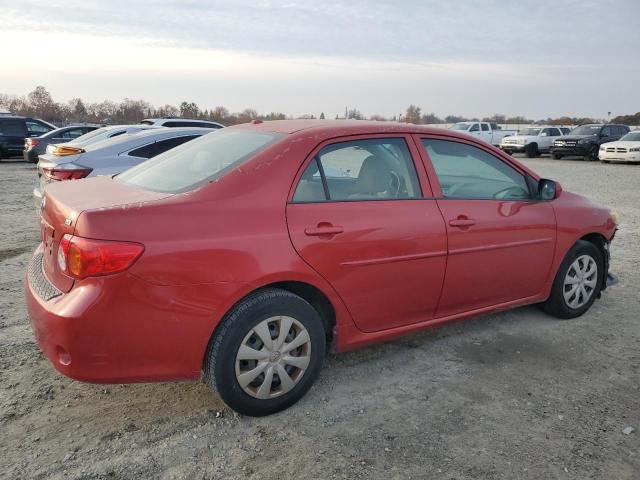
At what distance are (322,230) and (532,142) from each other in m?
27.9

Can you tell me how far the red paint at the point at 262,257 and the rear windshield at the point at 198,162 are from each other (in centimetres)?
11

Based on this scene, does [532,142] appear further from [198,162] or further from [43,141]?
[198,162]

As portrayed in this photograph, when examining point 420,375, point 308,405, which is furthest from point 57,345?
point 420,375

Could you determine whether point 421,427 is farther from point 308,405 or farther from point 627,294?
point 627,294

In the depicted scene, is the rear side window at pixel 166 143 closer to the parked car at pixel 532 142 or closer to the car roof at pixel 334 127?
the car roof at pixel 334 127

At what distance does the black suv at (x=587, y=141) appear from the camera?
2588 centimetres

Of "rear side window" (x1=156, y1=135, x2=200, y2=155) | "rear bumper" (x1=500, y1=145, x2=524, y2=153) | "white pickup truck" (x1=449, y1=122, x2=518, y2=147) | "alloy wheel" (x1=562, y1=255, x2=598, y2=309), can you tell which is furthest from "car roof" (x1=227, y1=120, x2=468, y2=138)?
"white pickup truck" (x1=449, y1=122, x2=518, y2=147)

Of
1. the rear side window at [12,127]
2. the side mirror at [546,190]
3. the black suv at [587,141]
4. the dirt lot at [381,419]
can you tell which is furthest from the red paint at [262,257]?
the black suv at [587,141]

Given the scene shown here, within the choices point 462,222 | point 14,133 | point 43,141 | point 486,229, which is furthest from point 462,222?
point 14,133

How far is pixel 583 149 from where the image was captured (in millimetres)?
25891

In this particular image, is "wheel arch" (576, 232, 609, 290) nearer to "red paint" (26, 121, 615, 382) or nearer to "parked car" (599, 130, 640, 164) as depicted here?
"red paint" (26, 121, 615, 382)

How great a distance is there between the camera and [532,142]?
28266 mm

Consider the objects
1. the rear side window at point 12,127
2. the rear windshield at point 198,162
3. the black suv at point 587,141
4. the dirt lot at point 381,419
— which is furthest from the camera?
the black suv at point 587,141

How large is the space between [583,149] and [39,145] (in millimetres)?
22930
